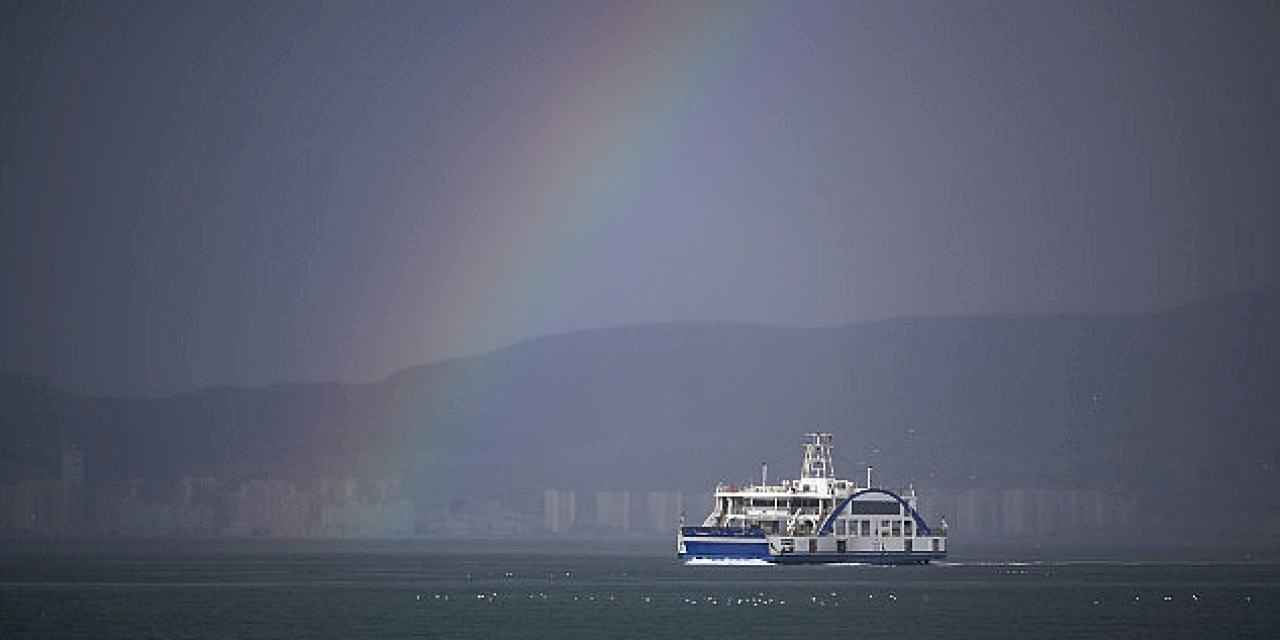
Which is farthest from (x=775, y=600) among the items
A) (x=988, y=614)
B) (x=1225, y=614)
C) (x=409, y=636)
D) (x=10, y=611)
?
(x=10, y=611)

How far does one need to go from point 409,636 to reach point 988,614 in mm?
43654

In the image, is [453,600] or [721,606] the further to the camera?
[453,600]

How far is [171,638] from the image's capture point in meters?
138

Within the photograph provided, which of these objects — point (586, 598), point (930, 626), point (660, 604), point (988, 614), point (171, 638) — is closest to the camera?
point (171, 638)

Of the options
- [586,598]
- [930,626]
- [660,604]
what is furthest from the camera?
[586,598]

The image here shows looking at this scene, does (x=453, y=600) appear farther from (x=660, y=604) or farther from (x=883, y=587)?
(x=883, y=587)

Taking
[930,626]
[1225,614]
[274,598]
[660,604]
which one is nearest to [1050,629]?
[930,626]

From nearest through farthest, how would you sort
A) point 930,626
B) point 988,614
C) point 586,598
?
point 930,626
point 988,614
point 586,598

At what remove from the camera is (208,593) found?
199 m

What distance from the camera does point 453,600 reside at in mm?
184750

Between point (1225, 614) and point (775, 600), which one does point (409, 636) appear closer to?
point (775, 600)

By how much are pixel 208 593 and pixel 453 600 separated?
1026 inches

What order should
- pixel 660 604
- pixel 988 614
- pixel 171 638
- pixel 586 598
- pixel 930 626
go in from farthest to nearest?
pixel 586 598
pixel 660 604
pixel 988 614
pixel 930 626
pixel 171 638

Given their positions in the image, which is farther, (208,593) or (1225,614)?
(208,593)
